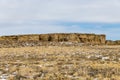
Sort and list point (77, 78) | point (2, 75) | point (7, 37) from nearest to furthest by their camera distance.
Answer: point (77, 78) → point (2, 75) → point (7, 37)

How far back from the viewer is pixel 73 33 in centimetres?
7781

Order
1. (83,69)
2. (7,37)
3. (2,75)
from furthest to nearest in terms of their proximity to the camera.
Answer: (7,37)
(83,69)
(2,75)

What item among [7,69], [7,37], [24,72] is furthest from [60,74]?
[7,37]

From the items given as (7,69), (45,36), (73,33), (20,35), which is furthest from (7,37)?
(7,69)

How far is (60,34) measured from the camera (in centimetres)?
7631

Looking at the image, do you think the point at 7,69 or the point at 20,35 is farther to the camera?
the point at 20,35

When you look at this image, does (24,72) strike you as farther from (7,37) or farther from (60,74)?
(7,37)

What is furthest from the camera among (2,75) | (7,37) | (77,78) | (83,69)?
(7,37)

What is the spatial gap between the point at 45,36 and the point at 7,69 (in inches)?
2215

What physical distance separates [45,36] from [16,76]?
5856 cm

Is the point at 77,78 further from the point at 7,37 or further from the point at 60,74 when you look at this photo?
the point at 7,37

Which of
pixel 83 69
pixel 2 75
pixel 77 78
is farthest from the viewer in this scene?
pixel 83 69

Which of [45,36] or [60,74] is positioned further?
[45,36]

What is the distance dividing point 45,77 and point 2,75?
2.32 m
